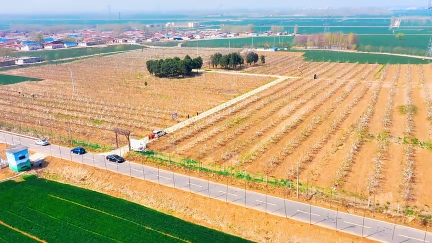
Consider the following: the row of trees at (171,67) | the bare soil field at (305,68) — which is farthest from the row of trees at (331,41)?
the row of trees at (171,67)

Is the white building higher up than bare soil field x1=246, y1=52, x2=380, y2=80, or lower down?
higher up

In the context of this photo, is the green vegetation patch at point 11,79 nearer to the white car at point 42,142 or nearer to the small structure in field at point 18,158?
the white car at point 42,142

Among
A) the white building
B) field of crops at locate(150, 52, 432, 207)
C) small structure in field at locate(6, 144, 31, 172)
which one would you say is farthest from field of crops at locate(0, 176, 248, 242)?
the white building

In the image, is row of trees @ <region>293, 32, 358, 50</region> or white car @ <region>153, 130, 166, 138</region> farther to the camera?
row of trees @ <region>293, 32, 358, 50</region>

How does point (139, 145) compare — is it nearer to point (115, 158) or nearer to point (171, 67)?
point (115, 158)

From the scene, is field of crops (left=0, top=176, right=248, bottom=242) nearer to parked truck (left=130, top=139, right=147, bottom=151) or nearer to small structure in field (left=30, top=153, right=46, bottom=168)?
small structure in field (left=30, top=153, right=46, bottom=168)
